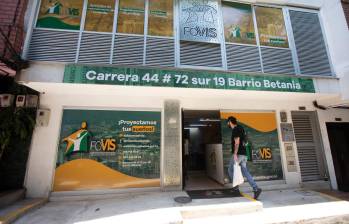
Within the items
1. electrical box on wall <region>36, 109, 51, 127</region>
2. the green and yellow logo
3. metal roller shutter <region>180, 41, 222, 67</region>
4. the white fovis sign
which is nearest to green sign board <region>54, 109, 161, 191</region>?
the green and yellow logo

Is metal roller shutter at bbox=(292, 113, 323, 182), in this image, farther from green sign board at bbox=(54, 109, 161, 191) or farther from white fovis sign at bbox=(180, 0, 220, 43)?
green sign board at bbox=(54, 109, 161, 191)

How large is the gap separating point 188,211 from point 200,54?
4.49 meters

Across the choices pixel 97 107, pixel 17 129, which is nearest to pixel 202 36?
pixel 97 107

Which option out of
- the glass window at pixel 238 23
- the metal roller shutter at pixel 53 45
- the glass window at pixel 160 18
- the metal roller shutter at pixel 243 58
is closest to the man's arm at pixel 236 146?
the metal roller shutter at pixel 243 58

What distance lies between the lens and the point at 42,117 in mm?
5496

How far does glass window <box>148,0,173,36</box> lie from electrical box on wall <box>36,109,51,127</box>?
3960mm

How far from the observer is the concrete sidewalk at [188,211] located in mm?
3875

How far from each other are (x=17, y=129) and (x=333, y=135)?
10.7m

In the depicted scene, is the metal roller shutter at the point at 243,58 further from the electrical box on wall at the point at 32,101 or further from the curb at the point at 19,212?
the curb at the point at 19,212

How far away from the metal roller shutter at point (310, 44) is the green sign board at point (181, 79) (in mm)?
826

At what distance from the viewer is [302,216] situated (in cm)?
407

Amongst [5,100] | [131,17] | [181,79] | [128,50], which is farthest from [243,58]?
[5,100]

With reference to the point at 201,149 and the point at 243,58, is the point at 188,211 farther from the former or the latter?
the point at 201,149

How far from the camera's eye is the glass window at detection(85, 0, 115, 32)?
5629 mm
